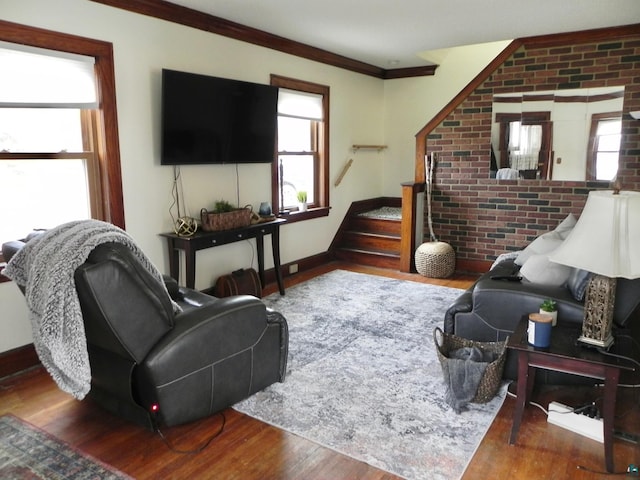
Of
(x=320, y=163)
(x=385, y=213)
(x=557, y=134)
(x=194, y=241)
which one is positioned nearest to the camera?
(x=194, y=241)

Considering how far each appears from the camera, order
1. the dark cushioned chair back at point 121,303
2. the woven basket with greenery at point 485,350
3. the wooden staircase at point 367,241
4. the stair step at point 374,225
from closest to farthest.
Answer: the dark cushioned chair back at point 121,303, the woven basket with greenery at point 485,350, the wooden staircase at point 367,241, the stair step at point 374,225

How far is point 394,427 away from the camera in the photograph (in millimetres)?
2490

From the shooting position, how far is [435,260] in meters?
5.43

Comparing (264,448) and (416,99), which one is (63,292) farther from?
(416,99)

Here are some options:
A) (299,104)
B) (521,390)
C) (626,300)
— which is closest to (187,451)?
(521,390)

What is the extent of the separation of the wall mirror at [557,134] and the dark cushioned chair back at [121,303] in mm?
4401

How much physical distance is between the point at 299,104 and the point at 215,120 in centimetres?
148

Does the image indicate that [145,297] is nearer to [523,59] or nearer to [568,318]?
[568,318]

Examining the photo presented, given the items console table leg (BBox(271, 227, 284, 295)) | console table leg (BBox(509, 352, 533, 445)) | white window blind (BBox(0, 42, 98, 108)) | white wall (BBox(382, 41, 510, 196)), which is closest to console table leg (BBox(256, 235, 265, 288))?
console table leg (BBox(271, 227, 284, 295))

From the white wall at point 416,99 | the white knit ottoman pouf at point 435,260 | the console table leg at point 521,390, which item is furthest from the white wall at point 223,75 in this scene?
the console table leg at point 521,390

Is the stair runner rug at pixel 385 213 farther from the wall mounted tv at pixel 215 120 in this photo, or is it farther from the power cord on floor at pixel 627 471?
the power cord on floor at pixel 627 471

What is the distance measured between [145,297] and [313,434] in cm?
107

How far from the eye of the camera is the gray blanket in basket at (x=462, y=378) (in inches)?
104

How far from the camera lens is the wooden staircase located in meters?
6.02
